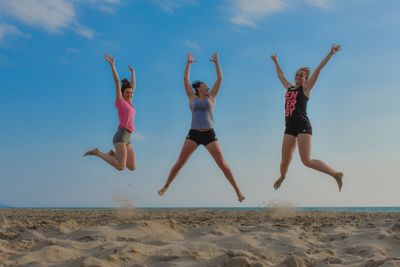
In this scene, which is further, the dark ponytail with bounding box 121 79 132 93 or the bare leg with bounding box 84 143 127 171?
the dark ponytail with bounding box 121 79 132 93

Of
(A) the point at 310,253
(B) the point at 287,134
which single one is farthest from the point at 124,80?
(A) the point at 310,253

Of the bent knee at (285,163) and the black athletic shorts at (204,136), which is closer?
the bent knee at (285,163)

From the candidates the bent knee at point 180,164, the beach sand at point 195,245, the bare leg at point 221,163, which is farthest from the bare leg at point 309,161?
the bent knee at point 180,164

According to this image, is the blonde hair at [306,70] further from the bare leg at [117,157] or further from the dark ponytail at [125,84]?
the bare leg at [117,157]

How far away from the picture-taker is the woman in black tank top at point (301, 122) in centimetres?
809

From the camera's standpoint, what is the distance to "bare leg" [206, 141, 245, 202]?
28.9 ft

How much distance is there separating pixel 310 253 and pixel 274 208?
572 cm

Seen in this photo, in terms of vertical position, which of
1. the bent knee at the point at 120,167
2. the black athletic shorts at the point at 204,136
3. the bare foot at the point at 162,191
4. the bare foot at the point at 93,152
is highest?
the black athletic shorts at the point at 204,136

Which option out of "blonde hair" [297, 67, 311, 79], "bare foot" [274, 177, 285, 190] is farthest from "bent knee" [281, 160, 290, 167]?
"blonde hair" [297, 67, 311, 79]

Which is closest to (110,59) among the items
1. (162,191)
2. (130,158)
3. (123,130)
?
(123,130)

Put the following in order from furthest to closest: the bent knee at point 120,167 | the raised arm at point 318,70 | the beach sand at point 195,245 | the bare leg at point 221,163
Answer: the bent knee at point 120,167 < the bare leg at point 221,163 < the raised arm at point 318,70 < the beach sand at point 195,245

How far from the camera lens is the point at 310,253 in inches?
217

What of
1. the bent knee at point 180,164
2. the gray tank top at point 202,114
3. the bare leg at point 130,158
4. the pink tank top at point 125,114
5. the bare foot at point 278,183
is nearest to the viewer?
the bare foot at point 278,183

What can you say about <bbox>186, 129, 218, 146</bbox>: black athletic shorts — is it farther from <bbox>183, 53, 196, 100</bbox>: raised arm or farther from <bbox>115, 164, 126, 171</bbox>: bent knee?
<bbox>115, 164, 126, 171</bbox>: bent knee
